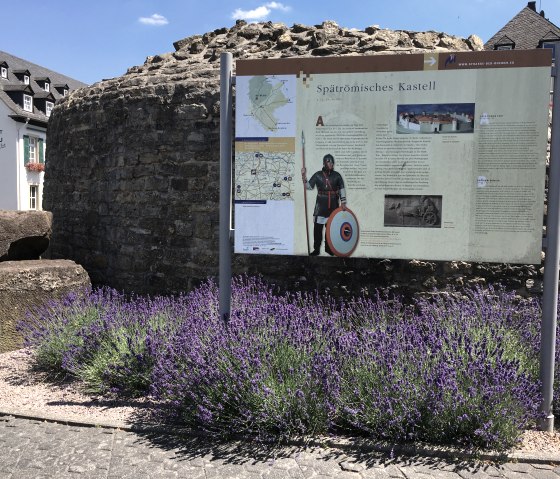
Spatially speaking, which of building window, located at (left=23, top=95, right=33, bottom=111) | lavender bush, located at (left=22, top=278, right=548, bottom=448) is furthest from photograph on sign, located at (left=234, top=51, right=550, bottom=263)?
building window, located at (left=23, top=95, right=33, bottom=111)

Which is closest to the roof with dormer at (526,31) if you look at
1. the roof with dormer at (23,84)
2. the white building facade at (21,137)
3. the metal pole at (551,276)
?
the roof with dormer at (23,84)

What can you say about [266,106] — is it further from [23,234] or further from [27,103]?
[27,103]

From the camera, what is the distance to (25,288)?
225 inches

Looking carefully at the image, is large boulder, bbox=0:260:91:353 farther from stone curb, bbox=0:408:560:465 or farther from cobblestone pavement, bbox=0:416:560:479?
stone curb, bbox=0:408:560:465

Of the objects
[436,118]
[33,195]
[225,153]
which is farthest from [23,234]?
[33,195]

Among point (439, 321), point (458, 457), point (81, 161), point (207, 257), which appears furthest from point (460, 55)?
point (81, 161)

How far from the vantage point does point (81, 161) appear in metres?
7.72

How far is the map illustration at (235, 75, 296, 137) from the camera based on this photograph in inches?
165

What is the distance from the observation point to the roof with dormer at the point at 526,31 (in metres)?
24.7

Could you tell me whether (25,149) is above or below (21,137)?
below

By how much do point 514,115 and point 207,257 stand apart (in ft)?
11.9

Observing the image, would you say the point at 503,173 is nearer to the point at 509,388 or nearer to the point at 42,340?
the point at 509,388

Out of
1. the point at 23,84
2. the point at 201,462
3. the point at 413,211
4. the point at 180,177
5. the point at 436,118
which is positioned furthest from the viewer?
the point at 23,84

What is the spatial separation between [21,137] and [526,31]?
90.1 feet
